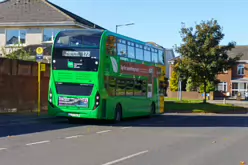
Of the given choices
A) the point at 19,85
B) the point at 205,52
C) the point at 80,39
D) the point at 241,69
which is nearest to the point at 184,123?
the point at 80,39

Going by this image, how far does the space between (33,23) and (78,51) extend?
19.9m

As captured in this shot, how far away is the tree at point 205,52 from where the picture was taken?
3624cm

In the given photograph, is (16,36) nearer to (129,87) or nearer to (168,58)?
(129,87)

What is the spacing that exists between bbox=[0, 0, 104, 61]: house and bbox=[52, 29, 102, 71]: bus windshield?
17.5 metres

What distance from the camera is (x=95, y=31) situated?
735 inches

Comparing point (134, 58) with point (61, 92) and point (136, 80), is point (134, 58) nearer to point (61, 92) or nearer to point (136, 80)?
point (136, 80)

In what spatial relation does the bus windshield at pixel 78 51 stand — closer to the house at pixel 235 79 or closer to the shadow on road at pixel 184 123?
the shadow on road at pixel 184 123

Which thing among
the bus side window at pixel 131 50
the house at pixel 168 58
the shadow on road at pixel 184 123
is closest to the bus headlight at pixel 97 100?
the shadow on road at pixel 184 123

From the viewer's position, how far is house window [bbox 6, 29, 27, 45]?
3809 cm

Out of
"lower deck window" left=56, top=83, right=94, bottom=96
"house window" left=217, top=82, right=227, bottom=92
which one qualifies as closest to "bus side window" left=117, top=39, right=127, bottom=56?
"lower deck window" left=56, top=83, right=94, bottom=96

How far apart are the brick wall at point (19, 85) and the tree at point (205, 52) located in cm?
1622

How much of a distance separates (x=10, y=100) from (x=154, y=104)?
917 cm

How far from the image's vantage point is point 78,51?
18438 mm

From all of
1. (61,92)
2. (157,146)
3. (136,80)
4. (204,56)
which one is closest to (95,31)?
(61,92)
